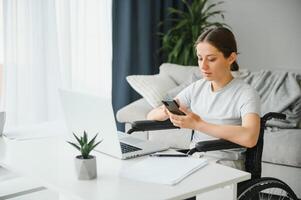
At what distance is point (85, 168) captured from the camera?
4.50 feet

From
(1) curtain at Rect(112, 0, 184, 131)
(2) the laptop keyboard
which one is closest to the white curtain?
(1) curtain at Rect(112, 0, 184, 131)

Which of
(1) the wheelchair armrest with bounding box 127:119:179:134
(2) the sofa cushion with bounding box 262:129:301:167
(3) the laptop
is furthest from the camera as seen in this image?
(2) the sofa cushion with bounding box 262:129:301:167

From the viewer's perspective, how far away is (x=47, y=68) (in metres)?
3.29

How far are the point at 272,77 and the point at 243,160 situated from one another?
4.47 feet

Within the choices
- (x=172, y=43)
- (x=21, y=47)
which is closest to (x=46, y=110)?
(x=21, y=47)

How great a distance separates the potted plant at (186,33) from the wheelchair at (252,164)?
76.6 inches

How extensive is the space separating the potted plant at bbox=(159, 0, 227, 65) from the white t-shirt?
1850 millimetres

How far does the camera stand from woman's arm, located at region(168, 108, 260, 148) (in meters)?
1.68

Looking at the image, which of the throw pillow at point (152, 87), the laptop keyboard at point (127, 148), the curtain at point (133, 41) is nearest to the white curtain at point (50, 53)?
the curtain at point (133, 41)

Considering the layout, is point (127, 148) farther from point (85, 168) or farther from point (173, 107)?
point (85, 168)

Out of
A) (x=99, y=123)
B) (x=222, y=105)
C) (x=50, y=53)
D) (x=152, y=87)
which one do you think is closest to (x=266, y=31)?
(x=152, y=87)

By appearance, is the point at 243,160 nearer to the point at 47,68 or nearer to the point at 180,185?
the point at 180,185

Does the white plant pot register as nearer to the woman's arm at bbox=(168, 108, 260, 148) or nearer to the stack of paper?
the stack of paper

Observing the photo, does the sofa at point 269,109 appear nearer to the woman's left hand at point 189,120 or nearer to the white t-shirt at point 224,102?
the white t-shirt at point 224,102
